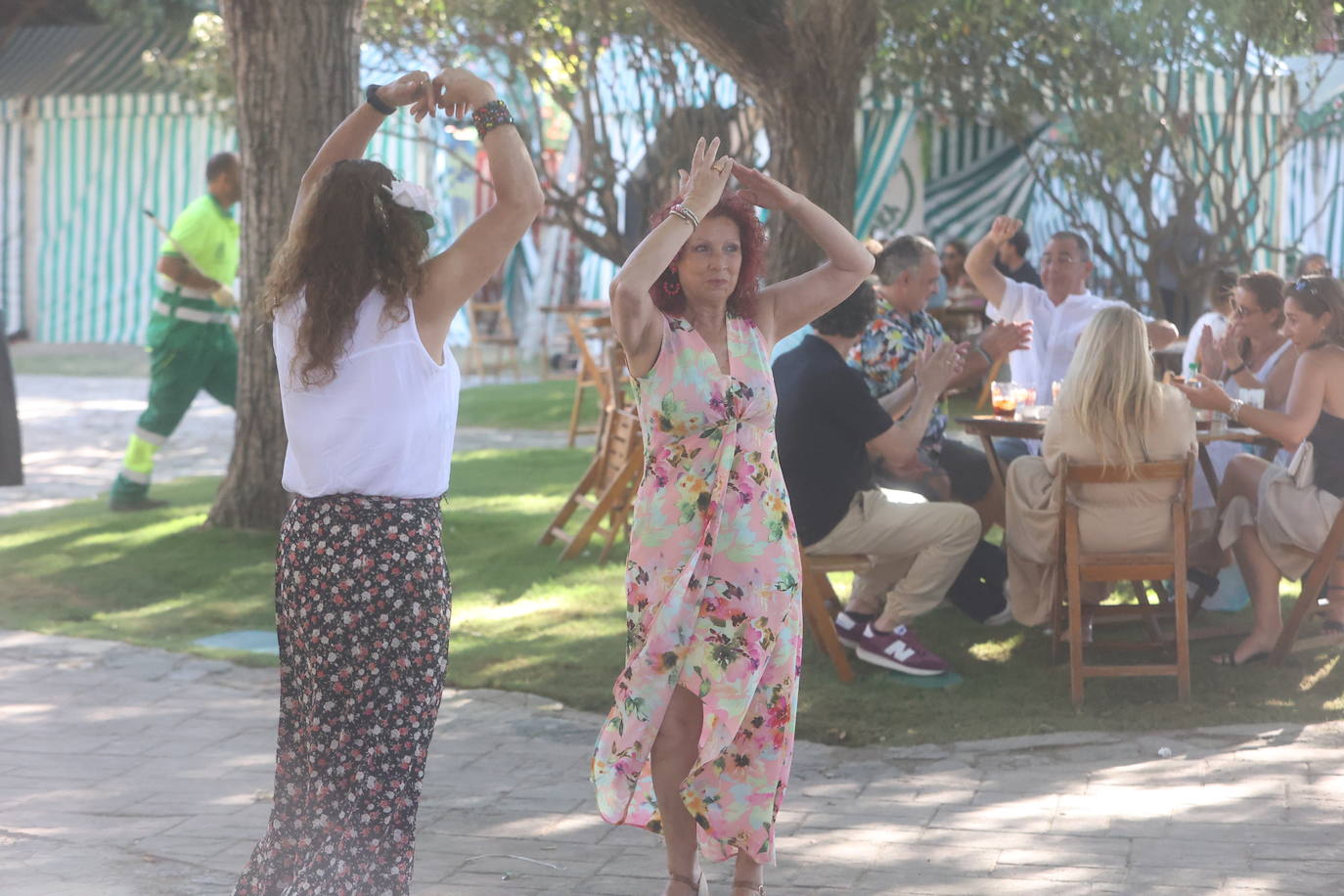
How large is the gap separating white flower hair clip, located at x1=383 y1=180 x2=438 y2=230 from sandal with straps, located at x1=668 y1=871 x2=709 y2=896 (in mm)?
1611

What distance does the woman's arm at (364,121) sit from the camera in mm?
3426

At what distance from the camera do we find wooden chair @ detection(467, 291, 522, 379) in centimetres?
1828

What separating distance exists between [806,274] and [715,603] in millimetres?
879

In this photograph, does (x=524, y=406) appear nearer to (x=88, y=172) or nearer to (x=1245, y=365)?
(x=1245, y=365)

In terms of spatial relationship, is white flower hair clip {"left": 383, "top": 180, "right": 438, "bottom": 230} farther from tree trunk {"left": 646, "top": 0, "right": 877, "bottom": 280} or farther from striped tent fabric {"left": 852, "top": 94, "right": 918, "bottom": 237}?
striped tent fabric {"left": 852, "top": 94, "right": 918, "bottom": 237}

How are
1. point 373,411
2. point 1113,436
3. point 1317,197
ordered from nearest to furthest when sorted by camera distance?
point 373,411 < point 1113,436 < point 1317,197

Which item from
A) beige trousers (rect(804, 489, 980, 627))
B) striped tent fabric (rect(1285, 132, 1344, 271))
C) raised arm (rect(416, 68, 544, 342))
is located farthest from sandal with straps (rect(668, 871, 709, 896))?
striped tent fabric (rect(1285, 132, 1344, 271))

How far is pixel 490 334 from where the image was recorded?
21.1 metres

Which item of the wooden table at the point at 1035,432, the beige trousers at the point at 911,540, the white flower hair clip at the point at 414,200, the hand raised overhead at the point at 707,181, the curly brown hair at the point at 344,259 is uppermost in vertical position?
the hand raised overhead at the point at 707,181

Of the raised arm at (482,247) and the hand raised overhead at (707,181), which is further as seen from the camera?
the hand raised overhead at (707,181)

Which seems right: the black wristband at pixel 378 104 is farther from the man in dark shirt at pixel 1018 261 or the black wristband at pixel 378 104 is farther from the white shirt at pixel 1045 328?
the man in dark shirt at pixel 1018 261

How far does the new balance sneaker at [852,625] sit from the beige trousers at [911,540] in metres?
0.24

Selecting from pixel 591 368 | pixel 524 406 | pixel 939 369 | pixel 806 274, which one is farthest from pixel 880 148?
pixel 806 274

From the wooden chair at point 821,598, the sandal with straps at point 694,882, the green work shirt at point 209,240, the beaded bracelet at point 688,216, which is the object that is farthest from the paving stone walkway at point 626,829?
the green work shirt at point 209,240
